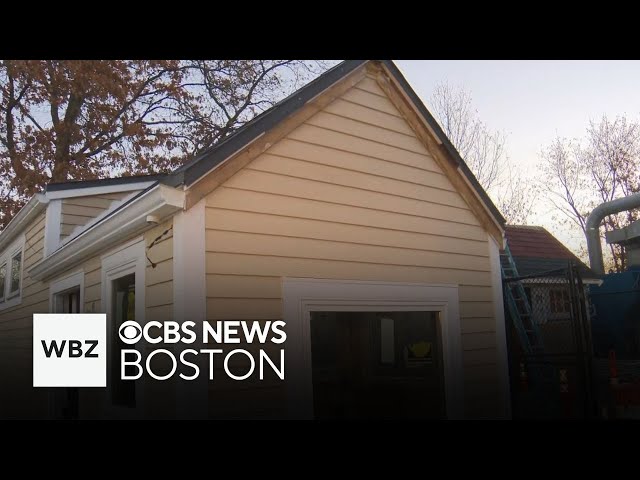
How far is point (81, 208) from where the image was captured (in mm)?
8695

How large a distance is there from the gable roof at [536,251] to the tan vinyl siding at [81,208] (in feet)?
31.2

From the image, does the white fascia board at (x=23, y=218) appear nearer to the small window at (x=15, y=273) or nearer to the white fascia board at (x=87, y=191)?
the white fascia board at (x=87, y=191)

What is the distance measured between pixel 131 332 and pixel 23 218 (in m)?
5.88

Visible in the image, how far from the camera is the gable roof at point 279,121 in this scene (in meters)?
4.06

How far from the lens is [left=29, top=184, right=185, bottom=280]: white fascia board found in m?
4.01

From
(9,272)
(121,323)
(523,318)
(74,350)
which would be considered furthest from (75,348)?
(523,318)

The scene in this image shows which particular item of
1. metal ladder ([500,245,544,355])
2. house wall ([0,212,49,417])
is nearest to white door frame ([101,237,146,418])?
house wall ([0,212,49,417])

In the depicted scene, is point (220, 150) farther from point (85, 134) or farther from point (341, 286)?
point (85, 134)

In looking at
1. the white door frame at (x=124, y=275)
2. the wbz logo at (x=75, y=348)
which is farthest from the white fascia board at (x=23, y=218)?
the white door frame at (x=124, y=275)
